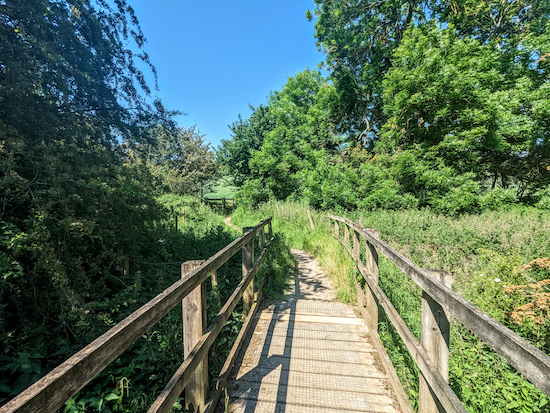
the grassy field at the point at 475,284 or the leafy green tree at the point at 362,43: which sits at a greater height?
the leafy green tree at the point at 362,43

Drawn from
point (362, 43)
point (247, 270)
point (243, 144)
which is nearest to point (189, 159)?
point (243, 144)

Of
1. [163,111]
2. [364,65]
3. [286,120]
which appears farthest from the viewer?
[286,120]

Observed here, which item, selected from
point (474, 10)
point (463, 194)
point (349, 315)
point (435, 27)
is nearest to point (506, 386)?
point (349, 315)

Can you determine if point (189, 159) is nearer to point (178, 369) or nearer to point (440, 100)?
point (440, 100)

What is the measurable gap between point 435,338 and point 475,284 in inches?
170

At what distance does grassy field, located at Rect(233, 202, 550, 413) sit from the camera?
2.92 m

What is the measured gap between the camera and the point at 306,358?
3.09 metres

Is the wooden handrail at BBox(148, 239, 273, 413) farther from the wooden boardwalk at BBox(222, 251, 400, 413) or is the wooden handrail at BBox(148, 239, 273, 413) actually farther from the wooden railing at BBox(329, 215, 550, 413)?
the wooden railing at BBox(329, 215, 550, 413)

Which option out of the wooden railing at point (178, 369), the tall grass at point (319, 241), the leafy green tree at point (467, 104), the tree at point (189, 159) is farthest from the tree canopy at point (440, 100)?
the tree at point (189, 159)

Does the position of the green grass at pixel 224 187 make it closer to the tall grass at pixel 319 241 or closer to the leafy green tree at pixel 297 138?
the leafy green tree at pixel 297 138

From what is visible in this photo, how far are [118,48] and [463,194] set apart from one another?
14.3 m

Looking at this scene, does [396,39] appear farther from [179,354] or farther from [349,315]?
[179,354]

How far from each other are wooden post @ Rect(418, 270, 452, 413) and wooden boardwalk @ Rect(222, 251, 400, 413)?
676 mm

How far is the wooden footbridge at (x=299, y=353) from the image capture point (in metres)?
0.99
